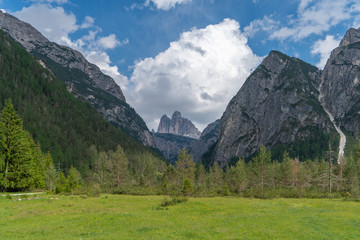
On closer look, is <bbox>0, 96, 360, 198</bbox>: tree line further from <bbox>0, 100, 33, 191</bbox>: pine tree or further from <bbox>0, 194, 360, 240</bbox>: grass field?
<bbox>0, 194, 360, 240</bbox>: grass field

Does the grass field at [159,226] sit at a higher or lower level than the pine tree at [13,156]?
lower

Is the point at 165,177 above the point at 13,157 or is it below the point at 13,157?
below

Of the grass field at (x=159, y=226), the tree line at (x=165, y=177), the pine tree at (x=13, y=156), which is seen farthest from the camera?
→ the tree line at (x=165, y=177)

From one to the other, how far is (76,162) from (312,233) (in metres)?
165

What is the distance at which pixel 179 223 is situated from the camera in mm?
21547

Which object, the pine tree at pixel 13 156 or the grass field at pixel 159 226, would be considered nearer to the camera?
the grass field at pixel 159 226

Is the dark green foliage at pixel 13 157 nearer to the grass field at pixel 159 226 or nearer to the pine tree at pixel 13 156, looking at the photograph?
the pine tree at pixel 13 156

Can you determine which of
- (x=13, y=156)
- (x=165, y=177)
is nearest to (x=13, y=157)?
(x=13, y=156)

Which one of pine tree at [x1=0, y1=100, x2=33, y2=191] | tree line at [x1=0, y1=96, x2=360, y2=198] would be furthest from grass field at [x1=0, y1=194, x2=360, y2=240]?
tree line at [x1=0, y1=96, x2=360, y2=198]

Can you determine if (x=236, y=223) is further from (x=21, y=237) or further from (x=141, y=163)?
(x=141, y=163)

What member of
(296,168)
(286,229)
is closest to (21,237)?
(286,229)

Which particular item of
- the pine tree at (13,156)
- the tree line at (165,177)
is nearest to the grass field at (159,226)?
the pine tree at (13,156)

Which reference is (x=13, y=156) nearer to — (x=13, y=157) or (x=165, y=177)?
(x=13, y=157)

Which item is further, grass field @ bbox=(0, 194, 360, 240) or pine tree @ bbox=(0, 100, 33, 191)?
pine tree @ bbox=(0, 100, 33, 191)
